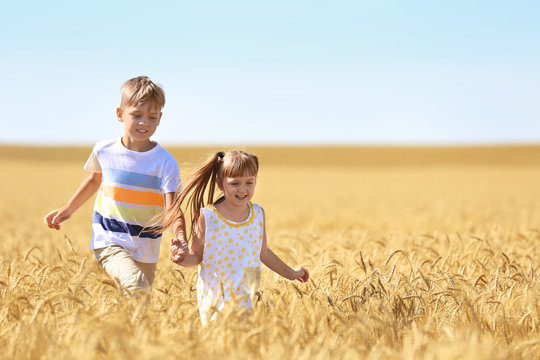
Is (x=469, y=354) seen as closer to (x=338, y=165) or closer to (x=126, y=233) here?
(x=126, y=233)

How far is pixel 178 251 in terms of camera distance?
2797mm

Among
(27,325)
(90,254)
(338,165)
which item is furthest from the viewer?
(338,165)

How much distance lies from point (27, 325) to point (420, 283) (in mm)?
2354

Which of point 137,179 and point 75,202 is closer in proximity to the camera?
point 137,179

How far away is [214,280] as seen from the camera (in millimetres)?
2936

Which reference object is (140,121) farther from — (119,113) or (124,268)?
(124,268)

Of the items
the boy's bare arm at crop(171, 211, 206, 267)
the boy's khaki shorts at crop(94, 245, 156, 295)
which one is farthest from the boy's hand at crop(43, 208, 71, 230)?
the boy's bare arm at crop(171, 211, 206, 267)

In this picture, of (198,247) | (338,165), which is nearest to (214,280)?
(198,247)

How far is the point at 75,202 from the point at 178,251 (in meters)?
1.18

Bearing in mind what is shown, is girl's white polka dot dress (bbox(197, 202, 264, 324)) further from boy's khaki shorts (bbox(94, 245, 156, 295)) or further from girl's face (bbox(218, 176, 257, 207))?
boy's khaki shorts (bbox(94, 245, 156, 295))

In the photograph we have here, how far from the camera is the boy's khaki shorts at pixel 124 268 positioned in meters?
3.03

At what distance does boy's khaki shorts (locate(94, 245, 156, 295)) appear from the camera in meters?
3.03

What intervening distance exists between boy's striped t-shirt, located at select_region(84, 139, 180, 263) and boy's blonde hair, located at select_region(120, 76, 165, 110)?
0.97 ft

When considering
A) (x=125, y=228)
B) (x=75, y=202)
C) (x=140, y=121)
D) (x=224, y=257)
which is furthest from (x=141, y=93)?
(x=224, y=257)
